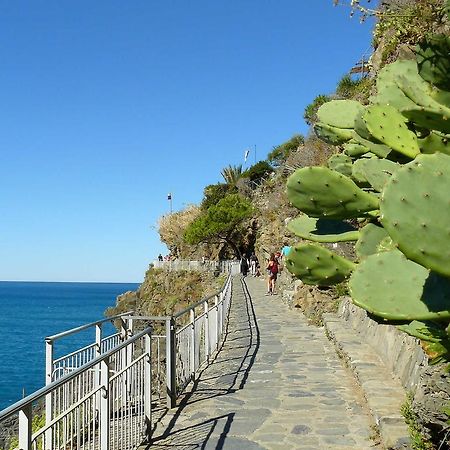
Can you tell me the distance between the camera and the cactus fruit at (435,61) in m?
4.72

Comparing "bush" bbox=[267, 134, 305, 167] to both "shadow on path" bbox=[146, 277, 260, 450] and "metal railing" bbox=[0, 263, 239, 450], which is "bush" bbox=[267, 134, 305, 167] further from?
"metal railing" bbox=[0, 263, 239, 450]

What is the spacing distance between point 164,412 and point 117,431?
1.76m

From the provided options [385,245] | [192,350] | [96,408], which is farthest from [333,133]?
[192,350]

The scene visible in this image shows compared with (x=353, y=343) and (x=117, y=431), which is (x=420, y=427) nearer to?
(x=117, y=431)

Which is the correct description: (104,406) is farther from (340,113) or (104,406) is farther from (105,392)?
(340,113)

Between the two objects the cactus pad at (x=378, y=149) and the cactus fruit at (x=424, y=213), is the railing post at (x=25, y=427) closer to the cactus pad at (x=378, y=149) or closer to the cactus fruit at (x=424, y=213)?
the cactus fruit at (x=424, y=213)

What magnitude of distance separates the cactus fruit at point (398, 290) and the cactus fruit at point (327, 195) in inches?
44.1

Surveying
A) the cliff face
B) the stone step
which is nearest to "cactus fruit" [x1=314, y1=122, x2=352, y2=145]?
the stone step

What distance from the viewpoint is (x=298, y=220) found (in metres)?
6.15

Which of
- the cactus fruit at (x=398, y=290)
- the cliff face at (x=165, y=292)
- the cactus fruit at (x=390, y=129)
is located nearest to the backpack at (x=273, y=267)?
the cliff face at (x=165, y=292)

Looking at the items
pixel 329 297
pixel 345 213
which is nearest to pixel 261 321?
pixel 329 297

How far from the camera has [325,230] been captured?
5.82 metres

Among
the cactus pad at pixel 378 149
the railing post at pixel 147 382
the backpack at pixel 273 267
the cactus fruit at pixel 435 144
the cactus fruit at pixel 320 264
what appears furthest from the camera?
the backpack at pixel 273 267

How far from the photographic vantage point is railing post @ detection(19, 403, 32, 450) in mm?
3406
